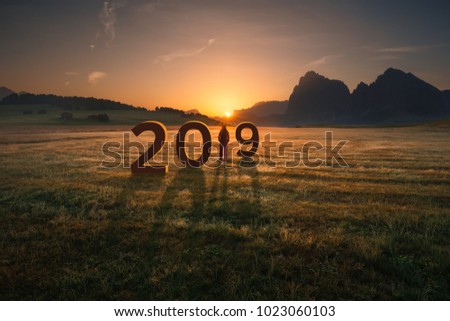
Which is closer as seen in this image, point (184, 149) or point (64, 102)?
point (184, 149)

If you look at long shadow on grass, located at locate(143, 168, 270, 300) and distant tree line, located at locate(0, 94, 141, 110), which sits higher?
distant tree line, located at locate(0, 94, 141, 110)

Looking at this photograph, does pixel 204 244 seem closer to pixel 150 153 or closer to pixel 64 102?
pixel 150 153

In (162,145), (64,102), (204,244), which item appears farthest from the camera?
(64,102)

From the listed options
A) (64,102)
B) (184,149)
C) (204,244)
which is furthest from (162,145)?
(64,102)

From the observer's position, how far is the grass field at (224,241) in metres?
4.03

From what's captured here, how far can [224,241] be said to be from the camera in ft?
18.2

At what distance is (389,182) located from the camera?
1104 centimetres

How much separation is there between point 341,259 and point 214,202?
4.26 meters

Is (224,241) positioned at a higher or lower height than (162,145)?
lower

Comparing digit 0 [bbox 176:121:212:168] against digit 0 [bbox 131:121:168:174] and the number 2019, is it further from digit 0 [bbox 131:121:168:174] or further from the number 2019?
digit 0 [bbox 131:121:168:174]

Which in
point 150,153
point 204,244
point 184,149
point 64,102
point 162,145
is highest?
point 64,102

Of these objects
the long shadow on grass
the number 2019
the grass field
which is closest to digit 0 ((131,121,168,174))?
the number 2019

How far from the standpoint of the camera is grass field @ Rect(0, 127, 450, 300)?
4.03 metres
